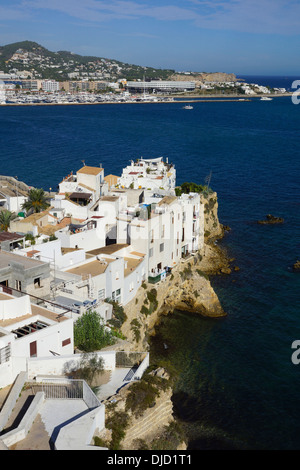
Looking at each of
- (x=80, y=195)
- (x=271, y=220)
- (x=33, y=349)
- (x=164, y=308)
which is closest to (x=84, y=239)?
(x=164, y=308)

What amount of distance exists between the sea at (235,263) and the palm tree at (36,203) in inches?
601

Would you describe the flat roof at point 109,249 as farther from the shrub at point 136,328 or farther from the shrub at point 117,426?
the shrub at point 117,426

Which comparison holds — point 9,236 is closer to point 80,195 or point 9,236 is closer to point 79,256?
point 79,256

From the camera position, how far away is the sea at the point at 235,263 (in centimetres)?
2531

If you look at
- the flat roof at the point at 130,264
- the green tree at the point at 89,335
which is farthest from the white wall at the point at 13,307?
the flat roof at the point at 130,264

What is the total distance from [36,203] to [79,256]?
14.8 metres

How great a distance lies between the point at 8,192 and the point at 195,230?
768 inches

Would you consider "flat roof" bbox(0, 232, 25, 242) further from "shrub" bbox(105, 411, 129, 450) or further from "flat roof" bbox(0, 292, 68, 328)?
"shrub" bbox(105, 411, 129, 450)

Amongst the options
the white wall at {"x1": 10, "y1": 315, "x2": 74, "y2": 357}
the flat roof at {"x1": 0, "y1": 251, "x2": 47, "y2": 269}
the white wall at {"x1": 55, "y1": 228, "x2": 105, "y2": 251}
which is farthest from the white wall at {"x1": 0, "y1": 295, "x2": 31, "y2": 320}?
the white wall at {"x1": 55, "y1": 228, "x2": 105, "y2": 251}

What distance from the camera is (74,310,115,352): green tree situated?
21469 millimetres

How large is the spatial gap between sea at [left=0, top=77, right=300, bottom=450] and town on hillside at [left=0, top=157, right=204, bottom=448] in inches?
202

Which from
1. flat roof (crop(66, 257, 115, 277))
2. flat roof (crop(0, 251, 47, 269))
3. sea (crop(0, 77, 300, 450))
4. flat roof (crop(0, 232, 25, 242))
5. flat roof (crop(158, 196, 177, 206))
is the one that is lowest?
sea (crop(0, 77, 300, 450))
